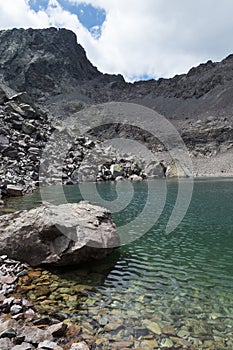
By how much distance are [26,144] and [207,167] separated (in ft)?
182

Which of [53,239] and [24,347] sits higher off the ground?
[53,239]

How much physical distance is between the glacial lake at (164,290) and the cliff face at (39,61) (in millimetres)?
135233

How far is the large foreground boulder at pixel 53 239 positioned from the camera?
11203 millimetres

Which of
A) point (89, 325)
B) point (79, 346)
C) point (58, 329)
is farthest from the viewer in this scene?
point (89, 325)

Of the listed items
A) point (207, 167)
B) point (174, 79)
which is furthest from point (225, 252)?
point (174, 79)

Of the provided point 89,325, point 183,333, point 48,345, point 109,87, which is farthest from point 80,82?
point 48,345

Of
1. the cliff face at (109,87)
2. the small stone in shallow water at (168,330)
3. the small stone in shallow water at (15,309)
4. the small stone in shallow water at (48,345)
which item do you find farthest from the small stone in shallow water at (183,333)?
the cliff face at (109,87)

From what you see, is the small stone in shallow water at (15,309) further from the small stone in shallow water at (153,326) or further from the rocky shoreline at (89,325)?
the small stone in shallow water at (153,326)

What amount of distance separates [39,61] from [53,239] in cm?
15210

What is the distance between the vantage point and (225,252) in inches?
530

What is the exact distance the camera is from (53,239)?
11.5 m

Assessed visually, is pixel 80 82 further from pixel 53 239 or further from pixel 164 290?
pixel 164 290

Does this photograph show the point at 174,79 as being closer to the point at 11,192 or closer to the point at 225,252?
the point at 11,192

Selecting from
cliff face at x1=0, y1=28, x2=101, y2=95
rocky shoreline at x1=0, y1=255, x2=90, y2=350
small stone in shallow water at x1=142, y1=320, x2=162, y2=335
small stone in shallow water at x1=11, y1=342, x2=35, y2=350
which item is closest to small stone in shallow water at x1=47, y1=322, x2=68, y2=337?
rocky shoreline at x1=0, y1=255, x2=90, y2=350
